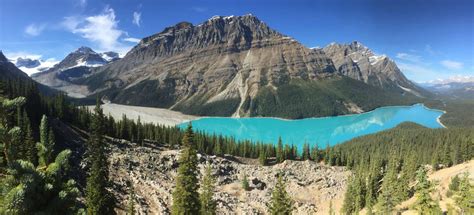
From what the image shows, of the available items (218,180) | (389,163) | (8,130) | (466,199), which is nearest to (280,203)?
(8,130)

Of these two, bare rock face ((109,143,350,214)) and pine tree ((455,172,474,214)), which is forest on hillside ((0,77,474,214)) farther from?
bare rock face ((109,143,350,214))

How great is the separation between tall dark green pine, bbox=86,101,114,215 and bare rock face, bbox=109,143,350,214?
33.3 metres

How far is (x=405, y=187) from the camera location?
73812 mm

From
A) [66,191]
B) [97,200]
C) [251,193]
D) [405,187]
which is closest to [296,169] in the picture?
[251,193]

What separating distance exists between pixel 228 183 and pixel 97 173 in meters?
60.2

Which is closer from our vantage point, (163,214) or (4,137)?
(4,137)

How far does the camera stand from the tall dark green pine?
2408cm

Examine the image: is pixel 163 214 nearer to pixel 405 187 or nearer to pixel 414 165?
pixel 405 187

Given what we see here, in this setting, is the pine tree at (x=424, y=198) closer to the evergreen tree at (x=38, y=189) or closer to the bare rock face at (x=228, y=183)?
the bare rock face at (x=228, y=183)

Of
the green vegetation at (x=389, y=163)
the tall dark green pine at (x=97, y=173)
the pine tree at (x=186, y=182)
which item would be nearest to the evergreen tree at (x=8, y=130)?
the tall dark green pine at (x=97, y=173)

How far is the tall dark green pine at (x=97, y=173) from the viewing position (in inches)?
948

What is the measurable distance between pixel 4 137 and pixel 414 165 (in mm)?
97383

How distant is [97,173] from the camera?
2409 cm

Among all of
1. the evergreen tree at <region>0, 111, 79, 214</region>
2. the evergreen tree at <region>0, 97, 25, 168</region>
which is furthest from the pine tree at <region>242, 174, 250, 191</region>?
the evergreen tree at <region>0, 97, 25, 168</region>
